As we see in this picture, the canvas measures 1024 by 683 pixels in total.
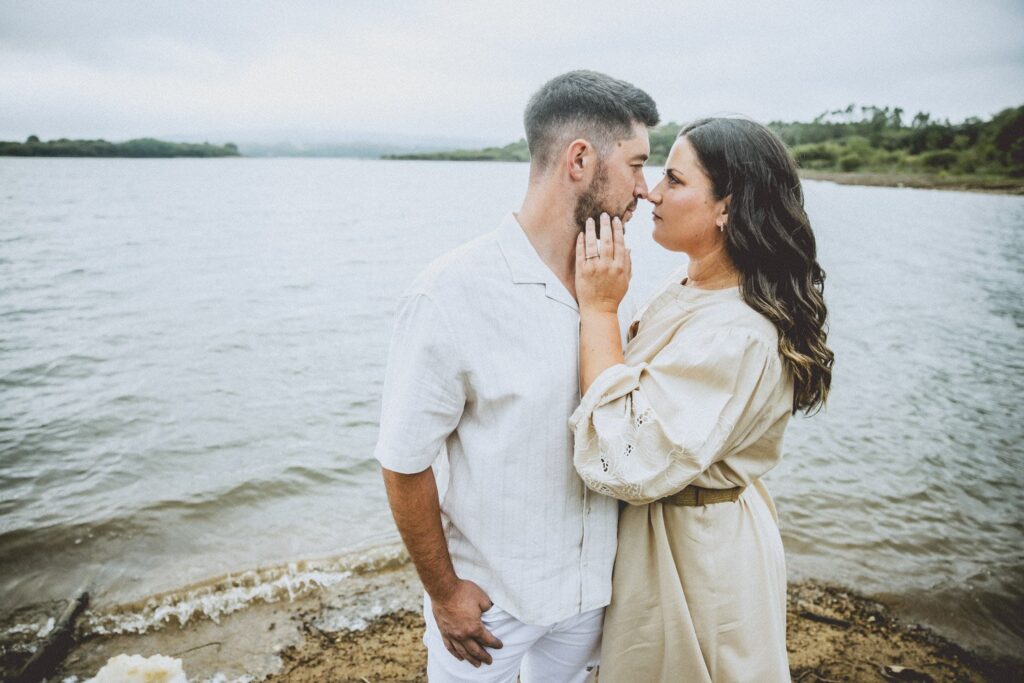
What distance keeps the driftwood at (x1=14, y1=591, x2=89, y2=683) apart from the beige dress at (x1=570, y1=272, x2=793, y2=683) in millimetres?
3905

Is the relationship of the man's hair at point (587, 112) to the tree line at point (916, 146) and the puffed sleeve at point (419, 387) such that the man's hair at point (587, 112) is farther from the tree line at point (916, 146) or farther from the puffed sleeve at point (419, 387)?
the tree line at point (916, 146)

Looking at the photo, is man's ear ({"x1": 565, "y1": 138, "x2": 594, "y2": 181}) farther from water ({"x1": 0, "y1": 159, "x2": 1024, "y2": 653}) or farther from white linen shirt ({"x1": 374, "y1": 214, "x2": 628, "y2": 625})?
water ({"x1": 0, "y1": 159, "x2": 1024, "y2": 653})

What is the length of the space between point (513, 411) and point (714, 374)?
0.66 m

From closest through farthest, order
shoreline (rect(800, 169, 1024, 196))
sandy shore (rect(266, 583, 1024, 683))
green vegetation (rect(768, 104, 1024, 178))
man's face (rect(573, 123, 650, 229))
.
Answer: man's face (rect(573, 123, 650, 229)) < sandy shore (rect(266, 583, 1024, 683)) < shoreline (rect(800, 169, 1024, 196)) < green vegetation (rect(768, 104, 1024, 178))

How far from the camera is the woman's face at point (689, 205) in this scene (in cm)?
217

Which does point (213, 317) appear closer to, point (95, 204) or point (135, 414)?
point (135, 414)

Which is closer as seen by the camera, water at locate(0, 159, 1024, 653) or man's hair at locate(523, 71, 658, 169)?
man's hair at locate(523, 71, 658, 169)

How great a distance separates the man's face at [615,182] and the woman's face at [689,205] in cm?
14

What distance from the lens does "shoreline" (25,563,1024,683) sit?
3758 mm

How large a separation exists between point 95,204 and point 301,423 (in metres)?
38.8

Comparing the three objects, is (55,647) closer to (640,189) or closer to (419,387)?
(419,387)

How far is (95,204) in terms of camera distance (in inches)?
1453

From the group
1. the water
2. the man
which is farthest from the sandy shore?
the man

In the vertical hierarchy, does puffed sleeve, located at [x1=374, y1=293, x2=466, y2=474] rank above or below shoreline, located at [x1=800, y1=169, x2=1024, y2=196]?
below
